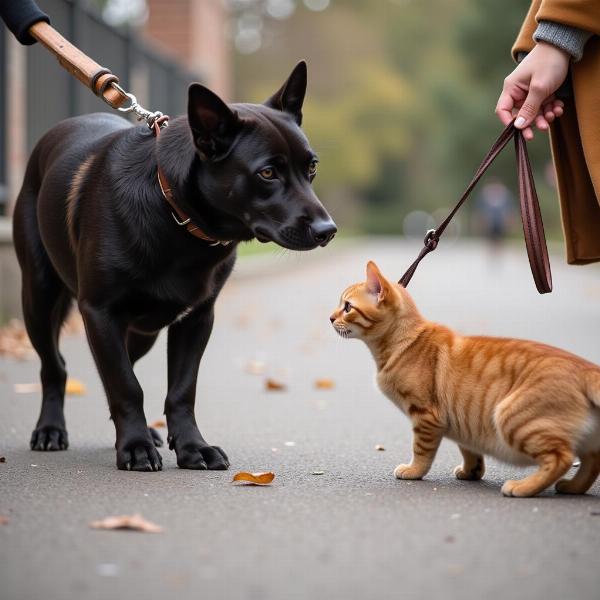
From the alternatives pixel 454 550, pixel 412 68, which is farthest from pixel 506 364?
pixel 412 68

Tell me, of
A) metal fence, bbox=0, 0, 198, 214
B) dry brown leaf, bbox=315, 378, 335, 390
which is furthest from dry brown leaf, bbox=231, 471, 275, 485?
metal fence, bbox=0, 0, 198, 214

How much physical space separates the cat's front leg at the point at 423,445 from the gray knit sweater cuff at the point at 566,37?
1390 millimetres

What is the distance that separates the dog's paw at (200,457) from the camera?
4473 millimetres

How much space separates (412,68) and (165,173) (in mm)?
72424

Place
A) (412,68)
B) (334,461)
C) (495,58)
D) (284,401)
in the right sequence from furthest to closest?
(412,68) < (495,58) < (284,401) < (334,461)

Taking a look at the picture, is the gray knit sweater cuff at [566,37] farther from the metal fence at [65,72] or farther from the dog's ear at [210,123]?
the metal fence at [65,72]

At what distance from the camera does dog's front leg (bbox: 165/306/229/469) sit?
4508 mm

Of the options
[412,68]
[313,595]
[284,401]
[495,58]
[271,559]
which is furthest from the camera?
[412,68]

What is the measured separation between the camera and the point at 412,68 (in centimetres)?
7475

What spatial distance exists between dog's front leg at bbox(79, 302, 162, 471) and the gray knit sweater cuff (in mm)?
1994

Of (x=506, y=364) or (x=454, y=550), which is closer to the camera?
(x=454, y=550)

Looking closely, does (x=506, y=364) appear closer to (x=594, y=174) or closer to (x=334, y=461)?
(x=594, y=174)

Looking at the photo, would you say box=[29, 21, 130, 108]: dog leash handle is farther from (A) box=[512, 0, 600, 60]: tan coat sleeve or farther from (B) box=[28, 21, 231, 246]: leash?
(A) box=[512, 0, 600, 60]: tan coat sleeve

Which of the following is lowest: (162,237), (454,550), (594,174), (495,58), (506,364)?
(454,550)
